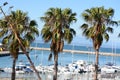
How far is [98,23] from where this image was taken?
3472 centimetres

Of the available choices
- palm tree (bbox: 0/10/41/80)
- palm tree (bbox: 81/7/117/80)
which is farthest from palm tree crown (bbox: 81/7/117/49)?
palm tree (bbox: 0/10/41/80)

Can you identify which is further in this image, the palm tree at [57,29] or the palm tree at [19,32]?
the palm tree at [57,29]

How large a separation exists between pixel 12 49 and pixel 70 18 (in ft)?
22.7

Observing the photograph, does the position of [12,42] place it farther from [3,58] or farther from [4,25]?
[3,58]

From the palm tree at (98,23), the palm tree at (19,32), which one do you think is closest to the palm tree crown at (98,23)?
the palm tree at (98,23)

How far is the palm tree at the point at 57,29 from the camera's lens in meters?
32.8

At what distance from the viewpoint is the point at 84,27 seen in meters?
35.7

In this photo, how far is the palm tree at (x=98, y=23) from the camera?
3459 centimetres

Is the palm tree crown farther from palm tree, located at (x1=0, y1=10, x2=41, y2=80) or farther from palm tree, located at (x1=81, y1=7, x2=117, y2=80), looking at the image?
palm tree, located at (x1=0, y1=10, x2=41, y2=80)

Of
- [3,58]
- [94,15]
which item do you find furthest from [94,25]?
[3,58]

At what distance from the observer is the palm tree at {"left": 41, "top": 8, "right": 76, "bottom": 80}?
1289 inches

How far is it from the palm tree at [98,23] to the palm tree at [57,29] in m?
2.19

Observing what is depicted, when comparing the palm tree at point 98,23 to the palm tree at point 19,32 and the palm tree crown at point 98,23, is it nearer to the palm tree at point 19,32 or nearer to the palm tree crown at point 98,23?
the palm tree crown at point 98,23

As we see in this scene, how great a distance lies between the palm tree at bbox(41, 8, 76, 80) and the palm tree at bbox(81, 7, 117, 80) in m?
2.19
